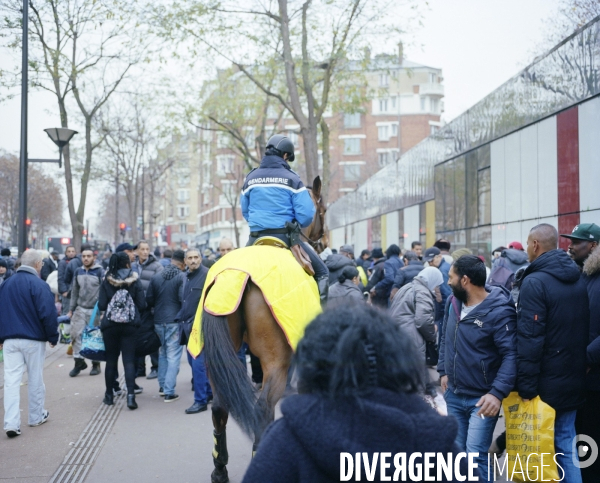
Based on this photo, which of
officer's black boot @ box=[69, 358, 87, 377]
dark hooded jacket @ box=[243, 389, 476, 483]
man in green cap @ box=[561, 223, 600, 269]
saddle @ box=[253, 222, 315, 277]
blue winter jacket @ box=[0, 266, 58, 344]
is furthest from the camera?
officer's black boot @ box=[69, 358, 87, 377]

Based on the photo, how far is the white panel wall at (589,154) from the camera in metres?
11.1

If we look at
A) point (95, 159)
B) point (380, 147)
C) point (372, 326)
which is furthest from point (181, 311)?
point (380, 147)

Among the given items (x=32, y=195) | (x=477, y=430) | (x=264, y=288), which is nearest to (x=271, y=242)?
(x=264, y=288)

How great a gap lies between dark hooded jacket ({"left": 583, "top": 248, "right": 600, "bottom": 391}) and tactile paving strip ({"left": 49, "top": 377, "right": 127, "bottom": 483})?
4.15 m

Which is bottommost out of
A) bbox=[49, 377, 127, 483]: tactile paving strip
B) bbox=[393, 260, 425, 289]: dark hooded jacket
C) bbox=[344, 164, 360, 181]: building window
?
bbox=[49, 377, 127, 483]: tactile paving strip

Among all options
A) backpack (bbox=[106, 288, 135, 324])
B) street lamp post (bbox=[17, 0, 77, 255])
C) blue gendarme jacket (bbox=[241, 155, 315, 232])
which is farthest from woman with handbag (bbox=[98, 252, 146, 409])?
street lamp post (bbox=[17, 0, 77, 255])

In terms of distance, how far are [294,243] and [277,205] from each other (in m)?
0.36

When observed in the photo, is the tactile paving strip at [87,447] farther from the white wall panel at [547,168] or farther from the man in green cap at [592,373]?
the white wall panel at [547,168]

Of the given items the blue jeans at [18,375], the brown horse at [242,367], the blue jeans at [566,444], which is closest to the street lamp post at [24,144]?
the blue jeans at [18,375]

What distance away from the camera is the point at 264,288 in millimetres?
5172

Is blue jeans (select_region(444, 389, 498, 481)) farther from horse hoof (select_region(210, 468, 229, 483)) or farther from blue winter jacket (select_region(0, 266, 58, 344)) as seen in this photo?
blue winter jacket (select_region(0, 266, 58, 344))

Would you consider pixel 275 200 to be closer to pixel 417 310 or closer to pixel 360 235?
pixel 417 310

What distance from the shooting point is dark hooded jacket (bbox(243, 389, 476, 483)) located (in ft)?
6.04

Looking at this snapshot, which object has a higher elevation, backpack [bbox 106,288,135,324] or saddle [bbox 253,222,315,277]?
saddle [bbox 253,222,315,277]
